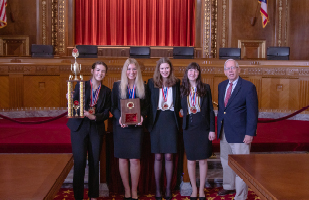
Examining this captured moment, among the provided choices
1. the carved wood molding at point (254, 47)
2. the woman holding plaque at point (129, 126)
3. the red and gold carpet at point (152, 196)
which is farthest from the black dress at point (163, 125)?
the carved wood molding at point (254, 47)

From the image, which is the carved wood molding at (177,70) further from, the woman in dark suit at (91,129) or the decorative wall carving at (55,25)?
the decorative wall carving at (55,25)

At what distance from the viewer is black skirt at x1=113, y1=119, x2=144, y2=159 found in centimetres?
313

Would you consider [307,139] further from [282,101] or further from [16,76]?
[16,76]

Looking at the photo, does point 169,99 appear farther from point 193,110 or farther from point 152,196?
point 152,196

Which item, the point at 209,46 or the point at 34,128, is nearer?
the point at 34,128

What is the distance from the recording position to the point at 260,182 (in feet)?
5.44

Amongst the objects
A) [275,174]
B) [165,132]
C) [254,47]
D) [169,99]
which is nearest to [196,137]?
[165,132]

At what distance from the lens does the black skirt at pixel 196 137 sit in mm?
3170

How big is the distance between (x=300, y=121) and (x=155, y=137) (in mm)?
4204

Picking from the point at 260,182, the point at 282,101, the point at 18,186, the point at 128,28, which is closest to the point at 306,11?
the point at 282,101

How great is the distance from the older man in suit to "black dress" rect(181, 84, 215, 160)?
0.18 m

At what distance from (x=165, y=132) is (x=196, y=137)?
34 cm

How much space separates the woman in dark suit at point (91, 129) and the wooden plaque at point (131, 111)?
245 mm

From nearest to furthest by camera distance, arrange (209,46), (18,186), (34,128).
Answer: (18,186), (34,128), (209,46)
